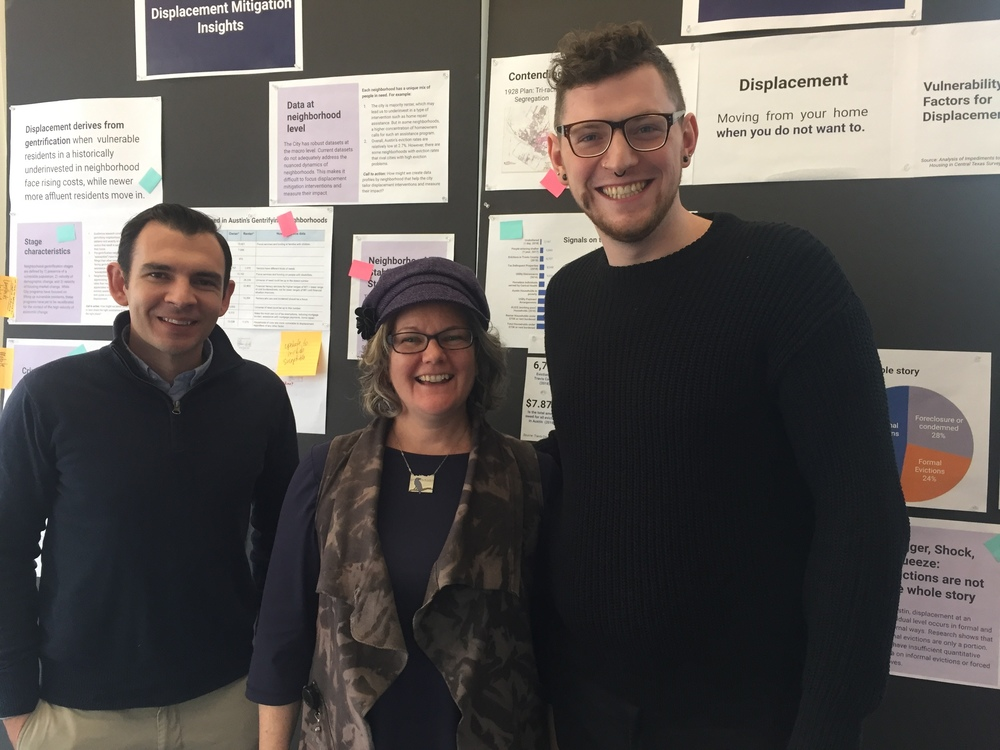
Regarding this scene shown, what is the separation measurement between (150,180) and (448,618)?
1.65 meters

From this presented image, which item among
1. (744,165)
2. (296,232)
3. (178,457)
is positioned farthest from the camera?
(296,232)

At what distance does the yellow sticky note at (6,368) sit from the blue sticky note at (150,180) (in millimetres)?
721

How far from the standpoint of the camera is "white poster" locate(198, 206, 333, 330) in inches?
69.4

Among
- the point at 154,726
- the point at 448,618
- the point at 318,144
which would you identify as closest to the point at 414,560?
the point at 448,618

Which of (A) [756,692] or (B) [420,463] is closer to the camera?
(A) [756,692]

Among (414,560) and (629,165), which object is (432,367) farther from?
(629,165)

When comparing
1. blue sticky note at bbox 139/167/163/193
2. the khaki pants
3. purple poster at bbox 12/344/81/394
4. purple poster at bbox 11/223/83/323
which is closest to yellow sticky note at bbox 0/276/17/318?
purple poster at bbox 11/223/83/323

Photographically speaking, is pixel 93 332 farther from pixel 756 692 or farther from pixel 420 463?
pixel 756 692

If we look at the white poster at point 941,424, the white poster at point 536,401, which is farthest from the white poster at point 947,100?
the white poster at point 536,401

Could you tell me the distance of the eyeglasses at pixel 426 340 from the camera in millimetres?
1144

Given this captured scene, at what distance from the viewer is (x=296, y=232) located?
177cm

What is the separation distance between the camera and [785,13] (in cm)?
144

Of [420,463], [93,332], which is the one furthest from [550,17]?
[93,332]

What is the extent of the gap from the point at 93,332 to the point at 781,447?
6.66 ft
